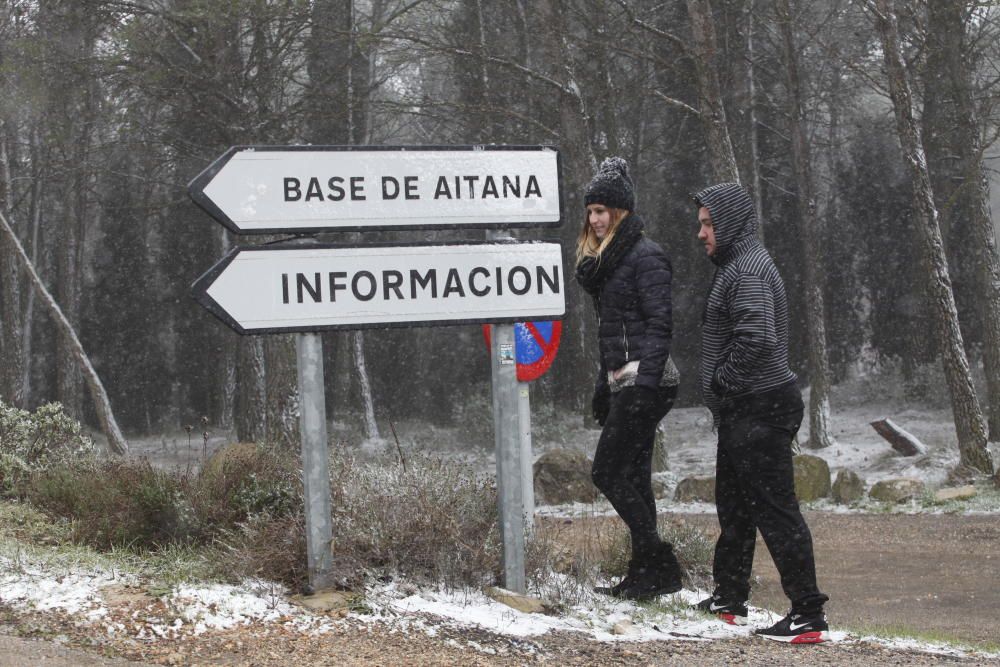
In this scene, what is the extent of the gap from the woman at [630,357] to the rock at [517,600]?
59 cm

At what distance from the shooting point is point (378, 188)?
4883mm

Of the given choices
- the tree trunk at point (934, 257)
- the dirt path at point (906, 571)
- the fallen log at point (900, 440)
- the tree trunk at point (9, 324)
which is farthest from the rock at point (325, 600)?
the tree trunk at point (9, 324)

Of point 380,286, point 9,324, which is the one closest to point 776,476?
point 380,286

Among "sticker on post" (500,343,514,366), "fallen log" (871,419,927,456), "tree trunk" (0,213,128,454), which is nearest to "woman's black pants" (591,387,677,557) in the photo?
"sticker on post" (500,343,514,366)

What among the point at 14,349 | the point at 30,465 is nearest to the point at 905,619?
the point at 30,465

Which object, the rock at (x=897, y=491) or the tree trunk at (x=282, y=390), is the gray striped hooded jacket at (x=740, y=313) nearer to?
the rock at (x=897, y=491)

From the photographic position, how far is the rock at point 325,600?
443cm

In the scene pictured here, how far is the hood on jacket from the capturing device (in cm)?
490

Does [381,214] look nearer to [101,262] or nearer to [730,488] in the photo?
[730,488]

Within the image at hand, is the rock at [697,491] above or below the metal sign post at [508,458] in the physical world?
below

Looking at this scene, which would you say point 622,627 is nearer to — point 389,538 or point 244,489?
point 389,538

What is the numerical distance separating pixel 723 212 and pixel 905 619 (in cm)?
280

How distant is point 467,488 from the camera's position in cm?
559

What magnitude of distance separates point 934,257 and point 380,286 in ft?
33.5
